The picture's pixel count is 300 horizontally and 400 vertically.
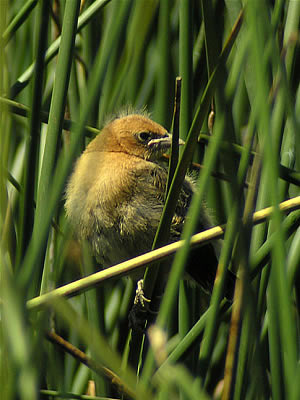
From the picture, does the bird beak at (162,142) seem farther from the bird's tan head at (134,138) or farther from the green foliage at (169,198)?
the green foliage at (169,198)

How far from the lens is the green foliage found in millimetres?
1008

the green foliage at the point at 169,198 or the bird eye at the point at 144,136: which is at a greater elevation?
the bird eye at the point at 144,136

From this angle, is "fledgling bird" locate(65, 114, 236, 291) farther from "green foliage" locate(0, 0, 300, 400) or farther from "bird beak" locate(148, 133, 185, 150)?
"green foliage" locate(0, 0, 300, 400)

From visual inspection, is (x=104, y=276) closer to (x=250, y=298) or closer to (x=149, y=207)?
(x=250, y=298)

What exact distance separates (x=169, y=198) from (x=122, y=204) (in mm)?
1058

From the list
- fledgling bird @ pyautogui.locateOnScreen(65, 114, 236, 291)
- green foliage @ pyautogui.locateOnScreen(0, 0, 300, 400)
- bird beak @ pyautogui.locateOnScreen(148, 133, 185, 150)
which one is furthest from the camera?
bird beak @ pyautogui.locateOnScreen(148, 133, 185, 150)

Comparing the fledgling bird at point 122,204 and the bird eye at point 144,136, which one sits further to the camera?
the bird eye at point 144,136

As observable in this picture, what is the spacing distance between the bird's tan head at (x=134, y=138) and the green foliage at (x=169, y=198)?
100 millimetres

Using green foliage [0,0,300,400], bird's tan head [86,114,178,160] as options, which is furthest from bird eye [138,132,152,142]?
green foliage [0,0,300,400]

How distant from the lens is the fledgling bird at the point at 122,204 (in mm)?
2459

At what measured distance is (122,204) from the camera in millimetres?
2467

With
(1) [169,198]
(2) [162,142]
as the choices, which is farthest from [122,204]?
(1) [169,198]

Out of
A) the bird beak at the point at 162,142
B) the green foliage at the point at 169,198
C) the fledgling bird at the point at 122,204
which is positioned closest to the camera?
the green foliage at the point at 169,198

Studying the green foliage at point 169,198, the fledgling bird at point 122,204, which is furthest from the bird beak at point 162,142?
the green foliage at point 169,198
